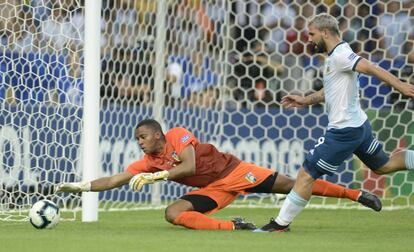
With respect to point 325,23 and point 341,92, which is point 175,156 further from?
point 325,23

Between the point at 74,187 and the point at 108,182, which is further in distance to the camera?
the point at 108,182

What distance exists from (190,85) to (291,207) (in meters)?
5.64

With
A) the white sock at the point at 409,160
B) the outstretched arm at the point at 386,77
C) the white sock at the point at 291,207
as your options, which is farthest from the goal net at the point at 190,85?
the outstretched arm at the point at 386,77

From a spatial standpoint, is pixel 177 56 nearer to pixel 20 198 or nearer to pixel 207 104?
pixel 207 104

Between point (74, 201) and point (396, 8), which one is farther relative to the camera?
point (396, 8)

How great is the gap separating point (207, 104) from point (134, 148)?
49.3 inches

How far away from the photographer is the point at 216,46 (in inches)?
542

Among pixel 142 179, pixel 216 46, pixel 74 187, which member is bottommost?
pixel 74 187

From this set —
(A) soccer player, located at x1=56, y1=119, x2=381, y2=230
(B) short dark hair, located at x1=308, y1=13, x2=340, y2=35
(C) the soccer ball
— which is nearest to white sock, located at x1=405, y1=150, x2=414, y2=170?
(A) soccer player, located at x1=56, y1=119, x2=381, y2=230

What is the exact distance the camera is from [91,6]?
379 inches

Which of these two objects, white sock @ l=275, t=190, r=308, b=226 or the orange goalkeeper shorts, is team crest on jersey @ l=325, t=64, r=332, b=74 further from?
the orange goalkeeper shorts

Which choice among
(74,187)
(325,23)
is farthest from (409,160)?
(74,187)

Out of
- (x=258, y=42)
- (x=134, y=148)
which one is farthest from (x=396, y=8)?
(x=134, y=148)

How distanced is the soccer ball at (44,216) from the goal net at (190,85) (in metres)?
2.01
